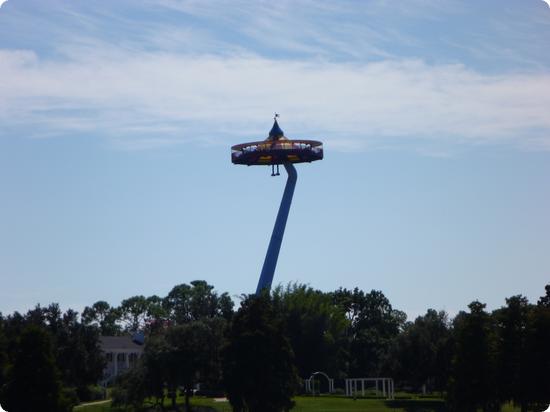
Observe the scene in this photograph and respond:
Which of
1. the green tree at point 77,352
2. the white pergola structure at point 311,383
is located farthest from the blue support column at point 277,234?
the green tree at point 77,352

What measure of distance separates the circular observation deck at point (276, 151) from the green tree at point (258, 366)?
94.6 ft

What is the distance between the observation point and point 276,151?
282ft

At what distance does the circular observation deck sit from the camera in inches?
3398

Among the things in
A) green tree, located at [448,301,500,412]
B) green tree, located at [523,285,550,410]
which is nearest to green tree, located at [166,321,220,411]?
green tree, located at [448,301,500,412]

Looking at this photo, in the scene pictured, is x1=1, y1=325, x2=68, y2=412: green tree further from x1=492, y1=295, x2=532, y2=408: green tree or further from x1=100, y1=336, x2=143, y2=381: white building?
x1=100, y1=336, x2=143, y2=381: white building

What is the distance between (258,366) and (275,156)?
32.3 meters

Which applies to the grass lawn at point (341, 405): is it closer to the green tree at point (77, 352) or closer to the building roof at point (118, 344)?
the green tree at point (77, 352)

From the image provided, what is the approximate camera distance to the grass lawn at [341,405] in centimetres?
6650

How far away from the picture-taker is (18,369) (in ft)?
151

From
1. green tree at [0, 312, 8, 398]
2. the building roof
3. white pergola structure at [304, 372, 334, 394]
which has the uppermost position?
the building roof

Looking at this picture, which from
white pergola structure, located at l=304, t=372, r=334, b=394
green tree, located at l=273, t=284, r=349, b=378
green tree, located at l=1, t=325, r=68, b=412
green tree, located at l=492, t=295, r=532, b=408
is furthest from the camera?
green tree, located at l=273, t=284, r=349, b=378

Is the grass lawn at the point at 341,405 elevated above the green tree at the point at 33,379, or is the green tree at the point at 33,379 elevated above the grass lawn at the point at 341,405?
the green tree at the point at 33,379

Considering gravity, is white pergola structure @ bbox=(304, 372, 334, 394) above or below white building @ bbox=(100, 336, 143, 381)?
below

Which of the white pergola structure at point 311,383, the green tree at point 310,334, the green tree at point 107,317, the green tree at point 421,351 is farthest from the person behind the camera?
the green tree at point 107,317
